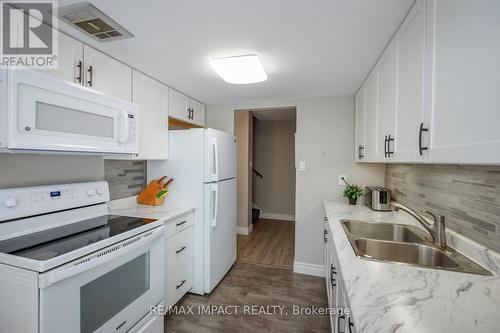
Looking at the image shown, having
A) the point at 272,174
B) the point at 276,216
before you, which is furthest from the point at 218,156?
the point at 276,216

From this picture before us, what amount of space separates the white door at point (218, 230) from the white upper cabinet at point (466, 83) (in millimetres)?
1821

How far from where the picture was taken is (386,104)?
1.48 metres

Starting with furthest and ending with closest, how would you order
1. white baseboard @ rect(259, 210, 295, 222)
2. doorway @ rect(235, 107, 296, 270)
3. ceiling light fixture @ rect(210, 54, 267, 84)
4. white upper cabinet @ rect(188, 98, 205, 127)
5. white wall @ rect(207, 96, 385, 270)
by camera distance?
white baseboard @ rect(259, 210, 295, 222)
doorway @ rect(235, 107, 296, 270)
white upper cabinet @ rect(188, 98, 205, 127)
white wall @ rect(207, 96, 385, 270)
ceiling light fixture @ rect(210, 54, 267, 84)

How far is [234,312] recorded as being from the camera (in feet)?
6.53

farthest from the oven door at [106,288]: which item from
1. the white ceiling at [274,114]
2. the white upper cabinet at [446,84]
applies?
the white ceiling at [274,114]

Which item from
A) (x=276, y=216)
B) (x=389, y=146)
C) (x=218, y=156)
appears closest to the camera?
(x=389, y=146)

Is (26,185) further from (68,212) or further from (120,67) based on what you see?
(120,67)

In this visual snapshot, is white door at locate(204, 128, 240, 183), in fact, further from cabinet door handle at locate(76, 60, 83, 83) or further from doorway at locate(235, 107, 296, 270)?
doorway at locate(235, 107, 296, 270)

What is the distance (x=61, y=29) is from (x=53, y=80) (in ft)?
1.68

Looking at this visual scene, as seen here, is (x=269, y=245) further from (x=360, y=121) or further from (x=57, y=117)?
(x=57, y=117)

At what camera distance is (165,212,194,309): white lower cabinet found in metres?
1.88

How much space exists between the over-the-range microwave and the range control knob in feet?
1.06

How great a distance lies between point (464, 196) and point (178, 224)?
79.8 inches

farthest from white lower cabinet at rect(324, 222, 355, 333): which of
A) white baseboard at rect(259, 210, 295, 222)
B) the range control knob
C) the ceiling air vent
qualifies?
white baseboard at rect(259, 210, 295, 222)
